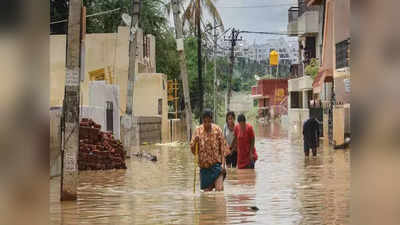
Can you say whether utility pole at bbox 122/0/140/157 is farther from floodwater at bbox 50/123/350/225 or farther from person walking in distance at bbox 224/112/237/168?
person walking in distance at bbox 224/112/237/168

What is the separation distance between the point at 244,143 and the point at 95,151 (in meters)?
4.77

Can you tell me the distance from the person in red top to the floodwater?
20cm

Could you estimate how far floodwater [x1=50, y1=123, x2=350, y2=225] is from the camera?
9047mm

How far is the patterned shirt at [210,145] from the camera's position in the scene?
1141 centimetres

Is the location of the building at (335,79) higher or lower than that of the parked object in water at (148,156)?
higher

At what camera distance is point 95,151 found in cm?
1911

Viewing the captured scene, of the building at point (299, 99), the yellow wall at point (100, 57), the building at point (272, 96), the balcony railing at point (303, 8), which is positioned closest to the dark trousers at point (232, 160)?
the yellow wall at point (100, 57)

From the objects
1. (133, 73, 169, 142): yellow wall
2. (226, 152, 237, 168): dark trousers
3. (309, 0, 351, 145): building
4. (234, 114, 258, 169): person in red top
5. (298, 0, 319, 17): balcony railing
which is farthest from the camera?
(298, 0, 319, 17): balcony railing

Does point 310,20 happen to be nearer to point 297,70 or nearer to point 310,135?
point 297,70

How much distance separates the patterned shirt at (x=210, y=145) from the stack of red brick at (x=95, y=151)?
7.79 m

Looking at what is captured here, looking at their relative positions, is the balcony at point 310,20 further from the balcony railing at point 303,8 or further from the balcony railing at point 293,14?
the balcony railing at point 293,14

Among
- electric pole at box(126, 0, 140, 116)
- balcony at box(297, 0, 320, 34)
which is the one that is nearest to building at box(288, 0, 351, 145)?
balcony at box(297, 0, 320, 34)

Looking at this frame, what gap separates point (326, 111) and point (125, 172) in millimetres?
20357

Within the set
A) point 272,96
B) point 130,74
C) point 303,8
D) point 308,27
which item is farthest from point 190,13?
point 272,96
